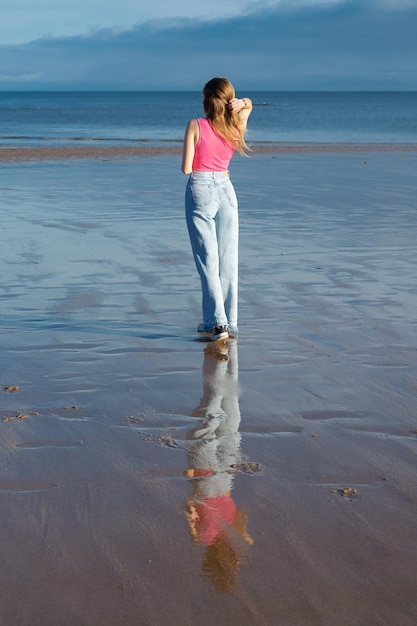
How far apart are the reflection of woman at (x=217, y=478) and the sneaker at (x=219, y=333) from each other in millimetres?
541

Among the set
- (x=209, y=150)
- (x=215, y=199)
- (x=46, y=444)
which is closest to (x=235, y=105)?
(x=209, y=150)

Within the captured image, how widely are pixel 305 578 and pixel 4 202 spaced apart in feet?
38.9

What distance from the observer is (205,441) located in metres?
4.19

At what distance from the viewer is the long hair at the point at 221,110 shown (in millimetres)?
6066

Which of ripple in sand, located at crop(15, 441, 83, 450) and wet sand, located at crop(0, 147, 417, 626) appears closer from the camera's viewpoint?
wet sand, located at crop(0, 147, 417, 626)

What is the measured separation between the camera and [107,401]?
15.7 feet

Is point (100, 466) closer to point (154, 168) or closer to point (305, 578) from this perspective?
point (305, 578)

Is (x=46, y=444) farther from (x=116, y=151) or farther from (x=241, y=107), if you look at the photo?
(x=116, y=151)

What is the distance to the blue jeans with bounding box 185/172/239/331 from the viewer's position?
6.25 m

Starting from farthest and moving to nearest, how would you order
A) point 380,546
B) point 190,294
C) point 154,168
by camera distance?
point 154,168
point 190,294
point 380,546

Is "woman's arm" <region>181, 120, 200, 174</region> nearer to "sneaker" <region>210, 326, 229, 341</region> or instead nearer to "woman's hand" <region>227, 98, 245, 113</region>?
"woman's hand" <region>227, 98, 245, 113</region>

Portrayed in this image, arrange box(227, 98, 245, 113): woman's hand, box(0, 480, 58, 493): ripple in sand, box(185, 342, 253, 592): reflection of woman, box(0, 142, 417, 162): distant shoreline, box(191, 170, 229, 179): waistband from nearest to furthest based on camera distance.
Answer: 1. box(185, 342, 253, 592): reflection of woman
2. box(0, 480, 58, 493): ripple in sand
3. box(227, 98, 245, 113): woman's hand
4. box(191, 170, 229, 179): waistband
5. box(0, 142, 417, 162): distant shoreline

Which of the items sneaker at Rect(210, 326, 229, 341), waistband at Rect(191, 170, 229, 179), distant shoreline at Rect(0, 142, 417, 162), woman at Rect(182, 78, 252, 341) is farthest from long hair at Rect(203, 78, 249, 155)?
distant shoreline at Rect(0, 142, 417, 162)

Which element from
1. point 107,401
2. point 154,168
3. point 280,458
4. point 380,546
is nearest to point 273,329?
point 107,401
